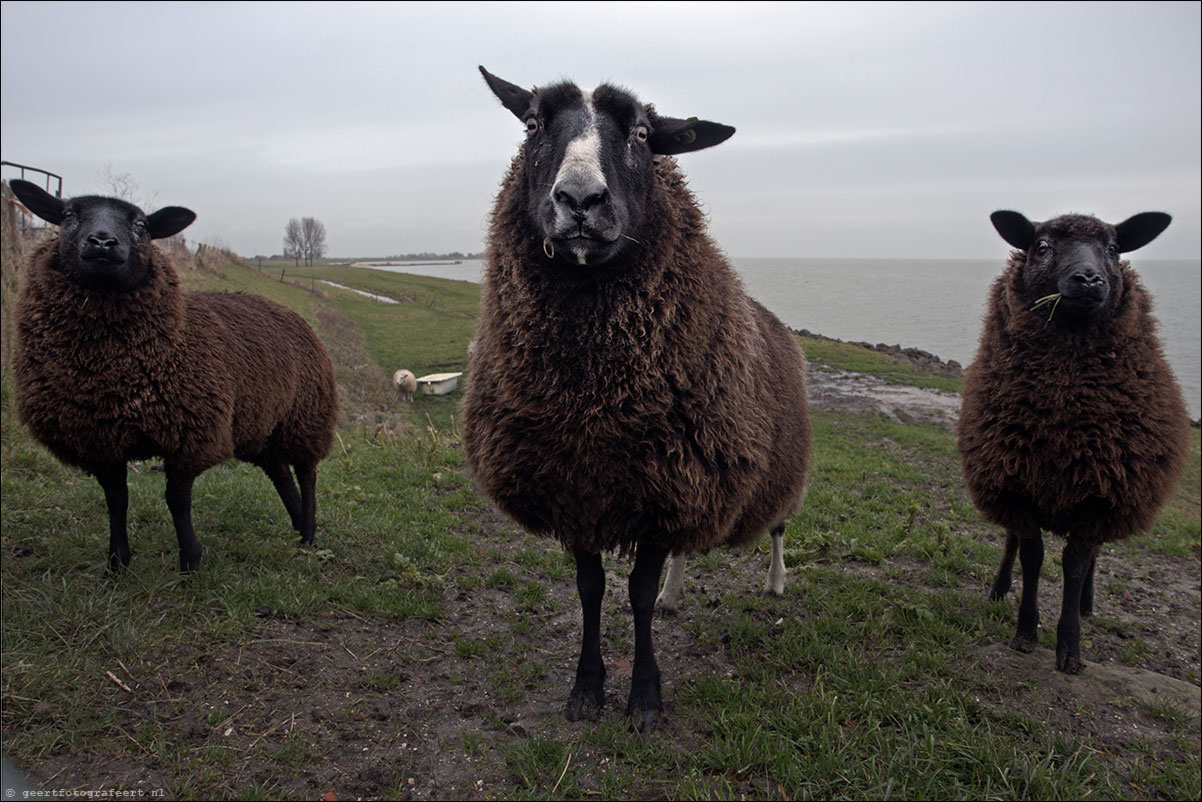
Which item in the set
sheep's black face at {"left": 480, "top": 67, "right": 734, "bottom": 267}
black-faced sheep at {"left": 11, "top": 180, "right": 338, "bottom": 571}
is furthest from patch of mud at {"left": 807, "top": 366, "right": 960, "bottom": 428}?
black-faced sheep at {"left": 11, "top": 180, "right": 338, "bottom": 571}

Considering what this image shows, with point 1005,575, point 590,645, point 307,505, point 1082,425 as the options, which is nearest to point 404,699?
point 590,645

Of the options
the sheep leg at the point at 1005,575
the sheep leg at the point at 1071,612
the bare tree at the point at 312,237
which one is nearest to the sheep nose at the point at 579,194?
the sheep leg at the point at 1071,612

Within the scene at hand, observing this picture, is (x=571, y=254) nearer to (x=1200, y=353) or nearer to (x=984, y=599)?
(x=984, y=599)

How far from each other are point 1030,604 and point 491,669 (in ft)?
11.7

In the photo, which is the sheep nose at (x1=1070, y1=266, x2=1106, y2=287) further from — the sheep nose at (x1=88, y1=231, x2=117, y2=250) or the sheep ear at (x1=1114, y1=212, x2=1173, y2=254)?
the sheep nose at (x1=88, y1=231, x2=117, y2=250)

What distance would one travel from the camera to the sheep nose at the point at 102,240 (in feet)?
14.2

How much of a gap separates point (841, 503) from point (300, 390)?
588 centimetres

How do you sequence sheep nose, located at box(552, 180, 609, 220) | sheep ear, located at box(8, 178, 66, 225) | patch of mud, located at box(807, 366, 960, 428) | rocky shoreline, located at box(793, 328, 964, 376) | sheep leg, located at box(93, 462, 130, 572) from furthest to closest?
rocky shoreline, located at box(793, 328, 964, 376) < patch of mud, located at box(807, 366, 960, 428) < sheep leg, located at box(93, 462, 130, 572) < sheep ear, located at box(8, 178, 66, 225) < sheep nose, located at box(552, 180, 609, 220)

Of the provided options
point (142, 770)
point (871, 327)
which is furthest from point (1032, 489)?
point (871, 327)

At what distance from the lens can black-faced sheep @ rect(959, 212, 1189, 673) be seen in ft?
14.3

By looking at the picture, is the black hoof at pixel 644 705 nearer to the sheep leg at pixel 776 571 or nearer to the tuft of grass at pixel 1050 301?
the sheep leg at pixel 776 571

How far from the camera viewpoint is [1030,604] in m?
4.65

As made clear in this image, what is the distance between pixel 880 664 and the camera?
13.9ft

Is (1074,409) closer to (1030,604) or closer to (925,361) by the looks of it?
(1030,604)
